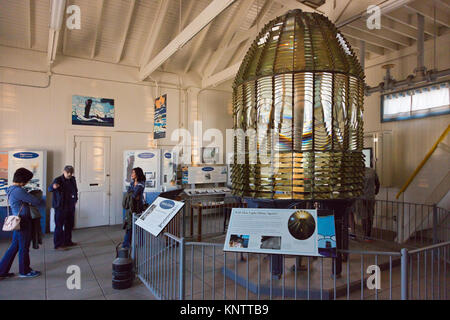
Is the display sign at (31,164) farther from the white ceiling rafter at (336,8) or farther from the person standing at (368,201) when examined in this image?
the person standing at (368,201)

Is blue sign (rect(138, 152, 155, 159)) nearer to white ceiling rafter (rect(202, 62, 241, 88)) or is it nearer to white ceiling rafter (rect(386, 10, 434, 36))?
white ceiling rafter (rect(202, 62, 241, 88))

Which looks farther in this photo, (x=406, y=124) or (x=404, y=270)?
(x=406, y=124)

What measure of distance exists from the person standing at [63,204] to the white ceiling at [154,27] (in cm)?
386

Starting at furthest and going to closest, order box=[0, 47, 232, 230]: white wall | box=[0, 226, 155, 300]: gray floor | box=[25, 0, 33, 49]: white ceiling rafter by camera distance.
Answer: box=[0, 47, 232, 230]: white wall → box=[25, 0, 33, 49]: white ceiling rafter → box=[0, 226, 155, 300]: gray floor

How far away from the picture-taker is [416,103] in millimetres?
7867

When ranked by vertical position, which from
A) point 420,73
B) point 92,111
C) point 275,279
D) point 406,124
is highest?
point 420,73

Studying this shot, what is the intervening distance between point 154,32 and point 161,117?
2.27 m

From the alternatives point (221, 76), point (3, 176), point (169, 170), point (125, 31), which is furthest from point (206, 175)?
point (3, 176)

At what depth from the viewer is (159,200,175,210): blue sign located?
3.92 meters

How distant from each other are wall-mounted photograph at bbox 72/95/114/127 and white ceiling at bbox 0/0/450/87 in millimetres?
1262

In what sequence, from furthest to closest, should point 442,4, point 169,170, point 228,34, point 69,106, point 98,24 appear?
point 169,170 < point 228,34 < point 69,106 < point 98,24 < point 442,4

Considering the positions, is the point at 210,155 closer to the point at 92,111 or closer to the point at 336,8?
the point at 92,111

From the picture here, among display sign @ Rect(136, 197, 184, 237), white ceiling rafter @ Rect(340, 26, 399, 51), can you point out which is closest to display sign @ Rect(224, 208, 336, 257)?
display sign @ Rect(136, 197, 184, 237)
